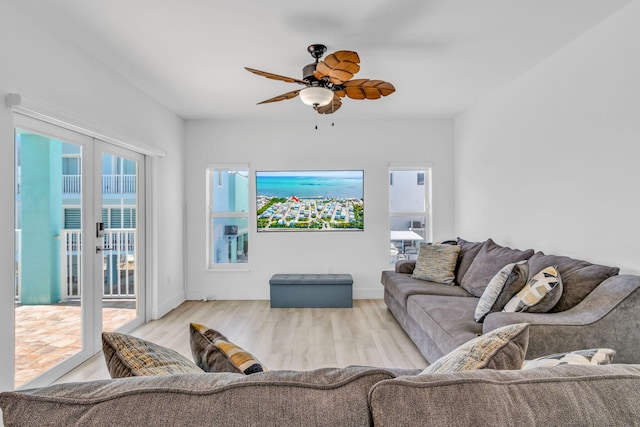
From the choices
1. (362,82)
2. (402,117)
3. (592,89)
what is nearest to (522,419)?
(362,82)

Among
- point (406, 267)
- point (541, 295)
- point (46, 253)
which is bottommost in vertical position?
point (406, 267)

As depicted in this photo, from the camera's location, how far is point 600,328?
1908mm

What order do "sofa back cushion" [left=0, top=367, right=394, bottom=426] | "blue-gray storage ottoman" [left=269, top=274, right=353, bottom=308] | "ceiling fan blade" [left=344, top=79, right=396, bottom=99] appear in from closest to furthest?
"sofa back cushion" [left=0, top=367, right=394, bottom=426] → "ceiling fan blade" [left=344, top=79, right=396, bottom=99] → "blue-gray storage ottoman" [left=269, top=274, right=353, bottom=308]

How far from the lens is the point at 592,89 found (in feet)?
8.13

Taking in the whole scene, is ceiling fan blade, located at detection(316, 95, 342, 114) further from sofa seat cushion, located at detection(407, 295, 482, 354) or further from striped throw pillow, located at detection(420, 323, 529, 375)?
striped throw pillow, located at detection(420, 323, 529, 375)

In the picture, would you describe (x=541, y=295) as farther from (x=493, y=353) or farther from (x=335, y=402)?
(x=335, y=402)

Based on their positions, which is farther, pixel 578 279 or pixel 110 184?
pixel 110 184

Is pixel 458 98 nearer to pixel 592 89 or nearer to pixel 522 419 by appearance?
pixel 592 89

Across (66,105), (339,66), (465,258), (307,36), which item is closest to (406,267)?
(465,258)

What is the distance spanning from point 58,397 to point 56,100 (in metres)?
2.61

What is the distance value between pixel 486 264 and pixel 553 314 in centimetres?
121

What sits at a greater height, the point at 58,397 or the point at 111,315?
the point at 58,397

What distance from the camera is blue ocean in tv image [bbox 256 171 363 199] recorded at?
16.3 feet

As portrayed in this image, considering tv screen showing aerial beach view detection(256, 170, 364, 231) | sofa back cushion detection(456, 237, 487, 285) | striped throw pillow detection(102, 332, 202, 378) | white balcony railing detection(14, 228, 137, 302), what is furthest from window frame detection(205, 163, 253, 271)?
striped throw pillow detection(102, 332, 202, 378)
